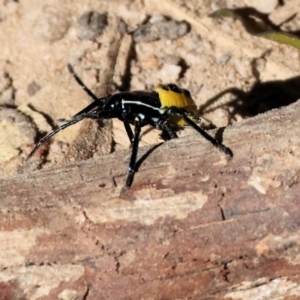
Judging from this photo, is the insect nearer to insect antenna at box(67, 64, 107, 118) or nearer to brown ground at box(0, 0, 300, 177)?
insect antenna at box(67, 64, 107, 118)

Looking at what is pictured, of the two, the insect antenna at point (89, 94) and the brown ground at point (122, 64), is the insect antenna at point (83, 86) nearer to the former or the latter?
the insect antenna at point (89, 94)

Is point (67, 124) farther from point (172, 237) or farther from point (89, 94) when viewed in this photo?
point (172, 237)

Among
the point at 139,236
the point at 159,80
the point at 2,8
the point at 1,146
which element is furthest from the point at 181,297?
the point at 2,8

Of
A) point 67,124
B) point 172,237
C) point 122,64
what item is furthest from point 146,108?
point 172,237

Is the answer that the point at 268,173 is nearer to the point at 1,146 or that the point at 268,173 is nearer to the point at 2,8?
the point at 1,146

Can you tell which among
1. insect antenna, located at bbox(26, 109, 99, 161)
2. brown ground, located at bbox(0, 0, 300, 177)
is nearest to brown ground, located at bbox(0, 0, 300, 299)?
brown ground, located at bbox(0, 0, 300, 177)

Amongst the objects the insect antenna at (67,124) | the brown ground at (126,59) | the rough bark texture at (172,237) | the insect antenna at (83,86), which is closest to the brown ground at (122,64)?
the brown ground at (126,59)
